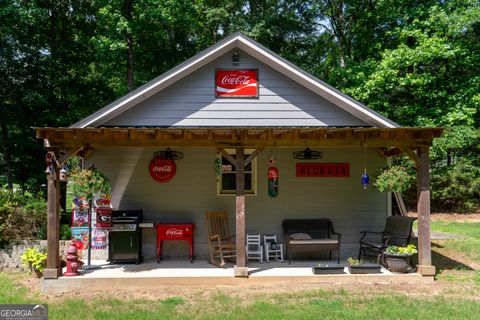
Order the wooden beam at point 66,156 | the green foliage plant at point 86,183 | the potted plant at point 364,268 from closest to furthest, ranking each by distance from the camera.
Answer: the wooden beam at point 66,156
the green foliage plant at point 86,183
the potted plant at point 364,268

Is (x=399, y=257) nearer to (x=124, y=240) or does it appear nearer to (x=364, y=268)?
(x=364, y=268)

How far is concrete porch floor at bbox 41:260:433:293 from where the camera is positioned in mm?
7125

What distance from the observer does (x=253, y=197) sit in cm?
922

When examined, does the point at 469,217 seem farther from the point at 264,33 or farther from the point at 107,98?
the point at 107,98

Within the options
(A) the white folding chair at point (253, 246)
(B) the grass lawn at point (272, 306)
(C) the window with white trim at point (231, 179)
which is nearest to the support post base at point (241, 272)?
(B) the grass lawn at point (272, 306)

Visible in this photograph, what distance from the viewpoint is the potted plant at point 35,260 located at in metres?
7.68

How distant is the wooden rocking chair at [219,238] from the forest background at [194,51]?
28.9 feet

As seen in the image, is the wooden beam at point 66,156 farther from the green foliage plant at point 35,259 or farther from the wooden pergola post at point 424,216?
the wooden pergola post at point 424,216

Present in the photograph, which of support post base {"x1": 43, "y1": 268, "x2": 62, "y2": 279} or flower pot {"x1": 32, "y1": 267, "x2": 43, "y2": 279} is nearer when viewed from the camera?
support post base {"x1": 43, "y1": 268, "x2": 62, "y2": 279}

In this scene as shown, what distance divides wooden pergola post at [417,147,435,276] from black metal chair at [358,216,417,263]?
1.09 feet

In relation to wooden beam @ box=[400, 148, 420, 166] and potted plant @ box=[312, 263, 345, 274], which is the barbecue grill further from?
wooden beam @ box=[400, 148, 420, 166]

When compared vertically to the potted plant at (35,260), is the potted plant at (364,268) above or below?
below

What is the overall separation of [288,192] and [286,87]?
2457mm

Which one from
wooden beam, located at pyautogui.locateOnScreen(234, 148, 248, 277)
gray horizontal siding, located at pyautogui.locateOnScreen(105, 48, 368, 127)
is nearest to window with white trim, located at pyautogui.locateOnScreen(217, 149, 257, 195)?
gray horizontal siding, located at pyautogui.locateOnScreen(105, 48, 368, 127)
